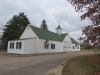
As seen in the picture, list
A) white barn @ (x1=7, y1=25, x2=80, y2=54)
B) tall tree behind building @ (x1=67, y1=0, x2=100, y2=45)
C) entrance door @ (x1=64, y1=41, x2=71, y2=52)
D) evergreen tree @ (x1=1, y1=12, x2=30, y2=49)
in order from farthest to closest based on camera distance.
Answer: evergreen tree @ (x1=1, y1=12, x2=30, y2=49), entrance door @ (x1=64, y1=41, x2=71, y2=52), white barn @ (x1=7, y1=25, x2=80, y2=54), tall tree behind building @ (x1=67, y1=0, x2=100, y2=45)

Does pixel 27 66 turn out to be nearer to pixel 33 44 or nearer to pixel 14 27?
pixel 33 44

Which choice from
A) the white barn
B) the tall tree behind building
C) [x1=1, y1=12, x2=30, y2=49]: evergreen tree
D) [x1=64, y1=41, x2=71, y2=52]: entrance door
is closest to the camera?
the tall tree behind building

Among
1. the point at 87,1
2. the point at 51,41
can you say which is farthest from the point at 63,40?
the point at 87,1

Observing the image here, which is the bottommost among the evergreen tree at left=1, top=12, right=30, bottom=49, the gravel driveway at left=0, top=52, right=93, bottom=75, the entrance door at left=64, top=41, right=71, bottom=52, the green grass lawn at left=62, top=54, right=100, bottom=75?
the gravel driveway at left=0, top=52, right=93, bottom=75

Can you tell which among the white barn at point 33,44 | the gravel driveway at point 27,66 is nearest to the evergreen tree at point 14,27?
the white barn at point 33,44

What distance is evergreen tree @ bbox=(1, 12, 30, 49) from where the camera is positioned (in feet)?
128

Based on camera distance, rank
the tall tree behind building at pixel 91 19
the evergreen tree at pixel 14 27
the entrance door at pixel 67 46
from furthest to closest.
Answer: the evergreen tree at pixel 14 27, the entrance door at pixel 67 46, the tall tree behind building at pixel 91 19

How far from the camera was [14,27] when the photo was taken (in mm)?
40531

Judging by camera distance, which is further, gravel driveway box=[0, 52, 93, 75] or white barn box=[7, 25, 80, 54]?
white barn box=[7, 25, 80, 54]

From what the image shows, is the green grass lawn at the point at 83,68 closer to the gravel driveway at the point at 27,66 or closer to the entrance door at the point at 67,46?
the gravel driveway at the point at 27,66

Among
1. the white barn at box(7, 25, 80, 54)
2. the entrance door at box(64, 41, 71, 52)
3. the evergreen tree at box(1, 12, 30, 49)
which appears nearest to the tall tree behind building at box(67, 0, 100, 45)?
the white barn at box(7, 25, 80, 54)

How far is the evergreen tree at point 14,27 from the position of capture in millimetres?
39125

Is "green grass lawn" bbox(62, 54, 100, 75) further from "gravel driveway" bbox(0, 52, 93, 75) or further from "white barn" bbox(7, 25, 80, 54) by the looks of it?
"white barn" bbox(7, 25, 80, 54)

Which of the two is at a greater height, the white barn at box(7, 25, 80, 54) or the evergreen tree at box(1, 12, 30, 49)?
the evergreen tree at box(1, 12, 30, 49)
